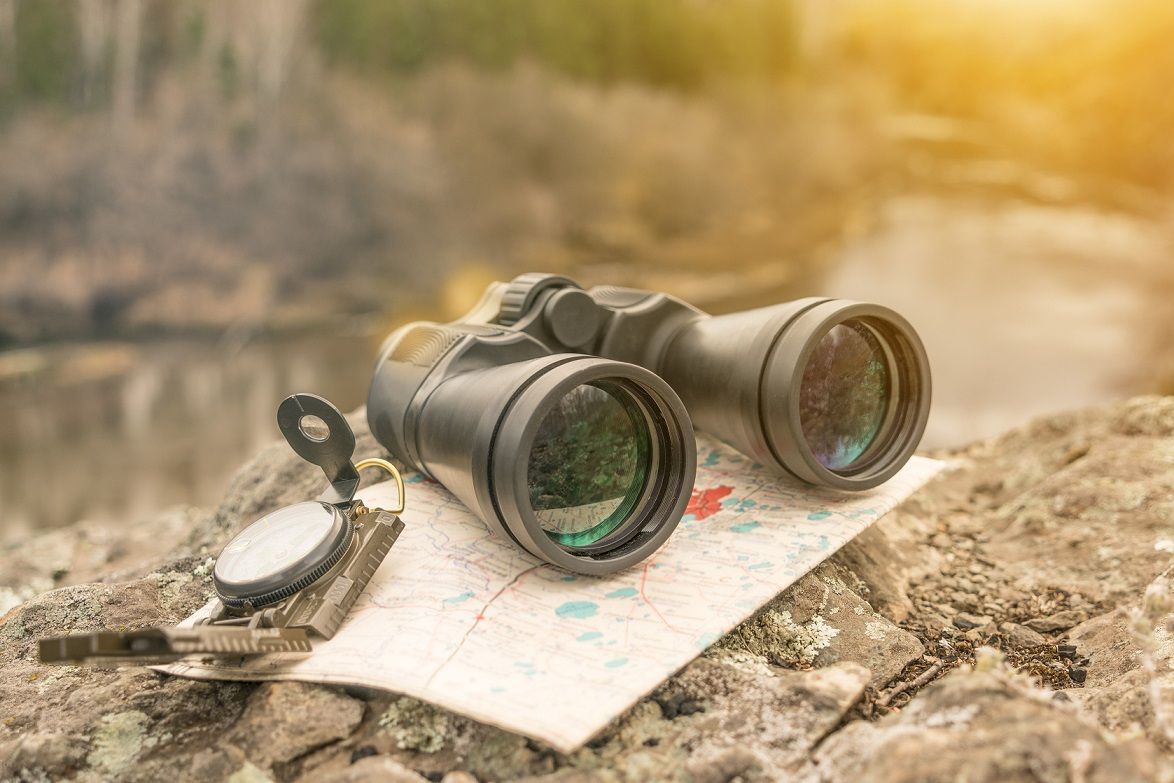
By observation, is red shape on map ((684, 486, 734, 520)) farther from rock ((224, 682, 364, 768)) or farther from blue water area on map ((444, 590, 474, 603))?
rock ((224, 682, 364, 768))

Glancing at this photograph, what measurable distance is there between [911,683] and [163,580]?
1234mm

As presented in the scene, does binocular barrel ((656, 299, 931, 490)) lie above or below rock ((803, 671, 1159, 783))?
above

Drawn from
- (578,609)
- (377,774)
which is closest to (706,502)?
(578,609)

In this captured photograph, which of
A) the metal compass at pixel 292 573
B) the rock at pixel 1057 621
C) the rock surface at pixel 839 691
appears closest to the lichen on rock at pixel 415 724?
the rock surface at pixel 839 691

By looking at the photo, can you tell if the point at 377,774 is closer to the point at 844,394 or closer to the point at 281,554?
the point at 281,554

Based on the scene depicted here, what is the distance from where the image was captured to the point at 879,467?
5.53 feet

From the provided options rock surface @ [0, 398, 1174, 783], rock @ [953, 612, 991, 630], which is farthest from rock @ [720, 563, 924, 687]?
rock @ [953, 612, 991, 630]

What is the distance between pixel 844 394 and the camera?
1656mm

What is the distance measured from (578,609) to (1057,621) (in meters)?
0.83

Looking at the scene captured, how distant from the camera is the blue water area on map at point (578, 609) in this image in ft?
4.28

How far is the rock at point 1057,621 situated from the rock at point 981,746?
583 millimetres

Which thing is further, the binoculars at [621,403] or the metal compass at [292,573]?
the binoculars at [621,403]

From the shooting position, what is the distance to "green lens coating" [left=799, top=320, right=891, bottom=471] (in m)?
1.61

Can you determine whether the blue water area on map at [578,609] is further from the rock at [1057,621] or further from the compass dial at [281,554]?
the rock at [1057,621]
